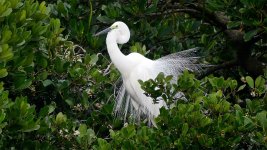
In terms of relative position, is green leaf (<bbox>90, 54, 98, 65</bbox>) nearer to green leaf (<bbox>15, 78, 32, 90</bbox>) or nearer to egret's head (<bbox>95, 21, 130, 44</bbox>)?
egret's head (<bbox>95, 21, 130, 44</bbox>)

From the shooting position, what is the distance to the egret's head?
546cm

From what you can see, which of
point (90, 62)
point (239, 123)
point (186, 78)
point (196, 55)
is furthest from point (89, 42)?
point (239, 123)

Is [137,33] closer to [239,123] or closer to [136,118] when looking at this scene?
[136,118]

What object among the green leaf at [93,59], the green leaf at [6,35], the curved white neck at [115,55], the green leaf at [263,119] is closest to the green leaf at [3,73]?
the green leaf at [6,35]

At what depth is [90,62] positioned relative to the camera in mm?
5031

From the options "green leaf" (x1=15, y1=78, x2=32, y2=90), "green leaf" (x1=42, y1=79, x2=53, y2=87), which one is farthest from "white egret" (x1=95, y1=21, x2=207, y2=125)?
"green leaf" (x1=15, y1=78, x2=32, y2=90)

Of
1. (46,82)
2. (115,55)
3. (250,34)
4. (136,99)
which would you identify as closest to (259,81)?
(250,34)

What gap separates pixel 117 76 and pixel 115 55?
309mm

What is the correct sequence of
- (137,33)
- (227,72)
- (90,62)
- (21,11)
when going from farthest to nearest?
(227,72), (137,33), (90,62), (21,11)

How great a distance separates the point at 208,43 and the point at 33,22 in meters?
1.70

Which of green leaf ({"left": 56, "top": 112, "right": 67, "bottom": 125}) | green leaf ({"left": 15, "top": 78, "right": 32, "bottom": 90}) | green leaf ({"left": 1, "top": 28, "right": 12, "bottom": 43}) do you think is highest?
green leaf ({"left": 1, "top": 28, "right": 12, "bottom": 43})

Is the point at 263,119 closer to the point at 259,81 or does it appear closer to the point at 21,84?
the point at 259,81

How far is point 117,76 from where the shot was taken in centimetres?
543

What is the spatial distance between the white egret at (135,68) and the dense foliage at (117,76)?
83 millimetres
